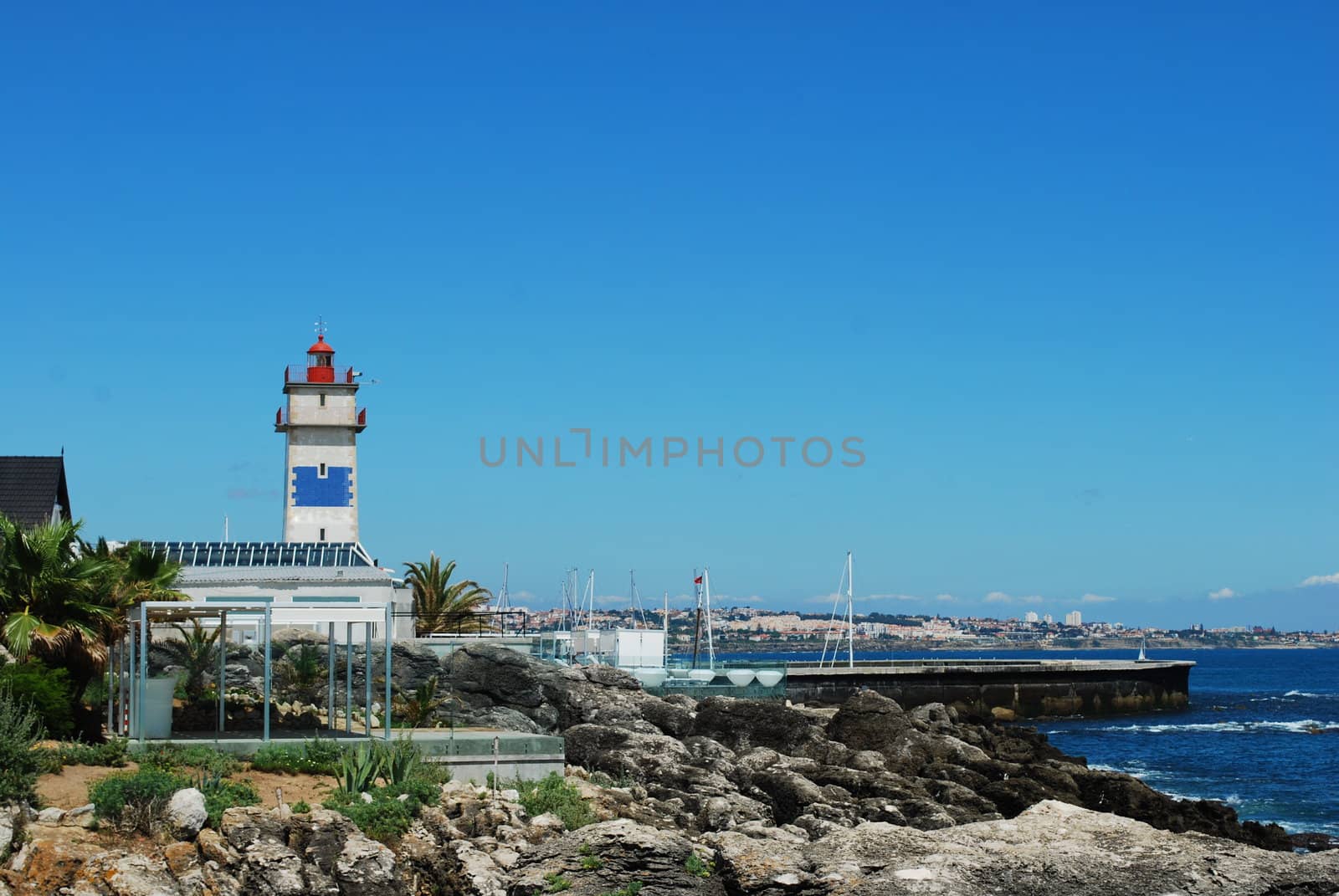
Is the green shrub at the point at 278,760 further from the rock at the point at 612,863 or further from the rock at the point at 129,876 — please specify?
the rock at the point at 612,863

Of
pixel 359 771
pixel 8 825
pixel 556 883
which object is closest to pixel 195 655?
pixel 359 771

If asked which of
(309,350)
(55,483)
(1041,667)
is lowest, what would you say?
(1041,667)

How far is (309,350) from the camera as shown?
54938mm

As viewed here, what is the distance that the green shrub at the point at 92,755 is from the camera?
21312mm

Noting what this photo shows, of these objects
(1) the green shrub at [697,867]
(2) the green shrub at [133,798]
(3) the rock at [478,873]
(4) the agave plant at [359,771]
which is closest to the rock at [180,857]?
(2) the green shrub at [133,798]

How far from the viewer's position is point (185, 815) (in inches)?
752

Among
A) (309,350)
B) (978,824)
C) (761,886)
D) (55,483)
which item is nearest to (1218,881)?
(978,824)

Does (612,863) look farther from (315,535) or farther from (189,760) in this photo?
(315,535)

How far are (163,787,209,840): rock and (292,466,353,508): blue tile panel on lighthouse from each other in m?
33.1

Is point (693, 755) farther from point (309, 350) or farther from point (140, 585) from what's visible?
point (309, 350)

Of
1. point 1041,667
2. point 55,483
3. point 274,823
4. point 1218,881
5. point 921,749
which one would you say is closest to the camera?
point 1218,881

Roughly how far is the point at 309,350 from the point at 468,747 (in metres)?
34.0

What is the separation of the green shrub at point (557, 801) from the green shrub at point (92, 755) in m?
5.90

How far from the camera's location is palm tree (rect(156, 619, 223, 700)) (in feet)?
98.5
